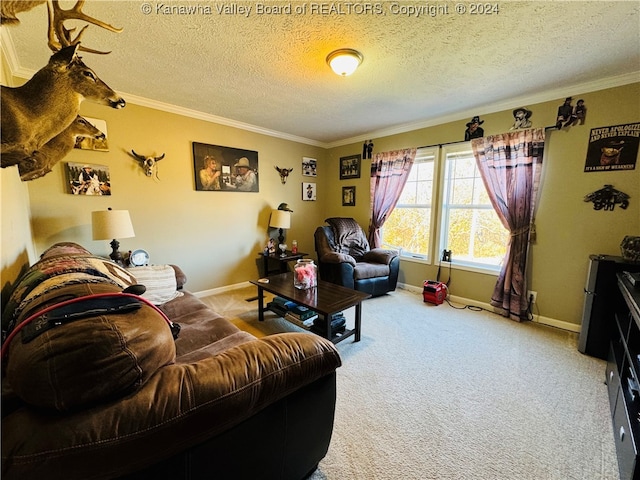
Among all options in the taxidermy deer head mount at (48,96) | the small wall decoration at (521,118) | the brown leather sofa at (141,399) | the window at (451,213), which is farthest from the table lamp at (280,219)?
the small wall decoration at (521,118)

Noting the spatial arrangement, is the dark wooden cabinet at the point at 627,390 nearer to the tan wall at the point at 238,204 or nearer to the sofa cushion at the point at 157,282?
the tan wall at the point at 238,204

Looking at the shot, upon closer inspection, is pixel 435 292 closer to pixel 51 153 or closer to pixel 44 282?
pixel 44 282

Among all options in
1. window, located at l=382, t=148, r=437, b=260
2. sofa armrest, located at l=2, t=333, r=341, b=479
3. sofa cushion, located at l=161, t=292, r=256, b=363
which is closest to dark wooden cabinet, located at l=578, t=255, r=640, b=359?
window, located at l=382, t=148, r=437, b=260

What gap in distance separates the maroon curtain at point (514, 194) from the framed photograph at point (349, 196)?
2030mm

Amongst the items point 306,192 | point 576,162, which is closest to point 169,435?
point 576,162

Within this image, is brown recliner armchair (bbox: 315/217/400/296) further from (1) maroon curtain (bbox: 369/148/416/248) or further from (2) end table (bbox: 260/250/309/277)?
(2) end table (bbox: 260/250/309/277)

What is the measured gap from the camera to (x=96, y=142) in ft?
8.83

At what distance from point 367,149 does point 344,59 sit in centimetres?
240

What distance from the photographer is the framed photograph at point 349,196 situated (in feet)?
14.9

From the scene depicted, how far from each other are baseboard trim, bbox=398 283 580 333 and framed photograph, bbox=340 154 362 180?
2.02m

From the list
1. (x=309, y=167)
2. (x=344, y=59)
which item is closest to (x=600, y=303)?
(x=344, y=59)

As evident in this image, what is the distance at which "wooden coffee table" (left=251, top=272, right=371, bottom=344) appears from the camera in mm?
2119

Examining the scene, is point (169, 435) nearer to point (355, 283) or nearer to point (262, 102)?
point (355, 283)

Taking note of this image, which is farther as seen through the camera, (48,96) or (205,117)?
(205,117)
